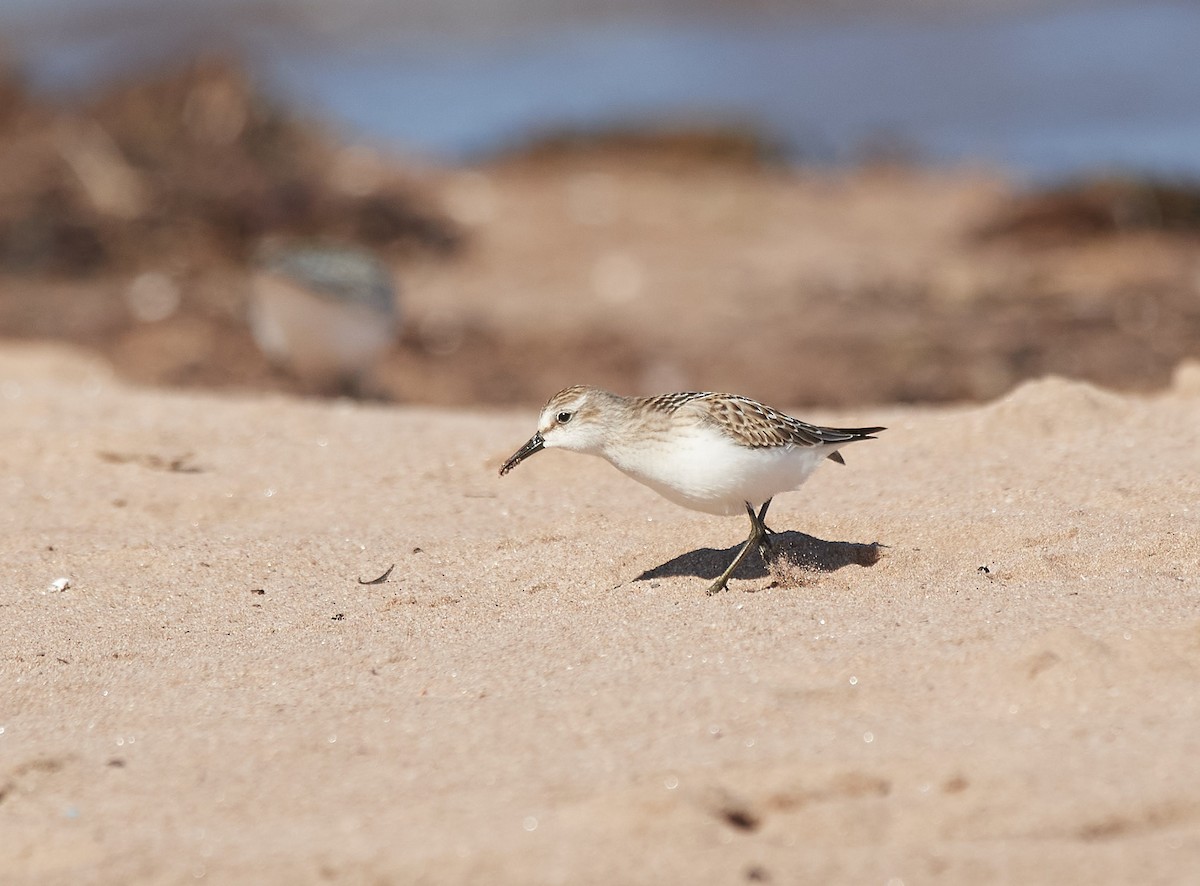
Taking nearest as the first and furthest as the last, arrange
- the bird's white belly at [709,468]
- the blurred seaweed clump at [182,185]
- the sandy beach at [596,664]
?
the sandy beach at [596,664] < the bird's white belly at [709,468] < the blurred seaweed clump at [182,185]

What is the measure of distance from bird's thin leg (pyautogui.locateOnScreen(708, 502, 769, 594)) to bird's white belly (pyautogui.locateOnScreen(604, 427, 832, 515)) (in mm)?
109

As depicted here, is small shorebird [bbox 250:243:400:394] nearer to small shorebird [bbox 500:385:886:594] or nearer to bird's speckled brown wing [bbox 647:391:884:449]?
small shorebird [bbox 500:385:886:594]

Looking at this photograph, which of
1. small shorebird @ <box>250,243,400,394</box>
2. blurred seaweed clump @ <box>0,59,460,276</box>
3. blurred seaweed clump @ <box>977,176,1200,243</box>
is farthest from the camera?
blurred seaweed clump @ <box>0,59,460,276</box>

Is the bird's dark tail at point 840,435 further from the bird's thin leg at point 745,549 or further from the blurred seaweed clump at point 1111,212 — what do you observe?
the blurred seaweed clump at point 1111,212

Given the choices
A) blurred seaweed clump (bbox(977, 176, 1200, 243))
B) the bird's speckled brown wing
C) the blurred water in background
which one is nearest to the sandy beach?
the bird's speckled brown wing

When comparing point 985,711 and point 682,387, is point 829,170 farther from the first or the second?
point 985,711

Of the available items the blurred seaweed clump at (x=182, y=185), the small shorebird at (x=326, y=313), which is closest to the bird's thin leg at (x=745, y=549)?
the small shorebird at (x=326, y=313)

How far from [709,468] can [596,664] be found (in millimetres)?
663

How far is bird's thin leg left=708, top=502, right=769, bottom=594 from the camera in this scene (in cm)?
472

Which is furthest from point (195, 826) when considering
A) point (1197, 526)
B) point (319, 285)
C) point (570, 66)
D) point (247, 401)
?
point (570, 66)

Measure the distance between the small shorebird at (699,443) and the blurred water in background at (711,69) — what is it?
38.2 ft

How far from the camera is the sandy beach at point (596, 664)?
10.7 feet

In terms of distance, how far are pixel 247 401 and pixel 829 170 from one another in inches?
445

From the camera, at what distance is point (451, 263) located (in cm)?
1457
